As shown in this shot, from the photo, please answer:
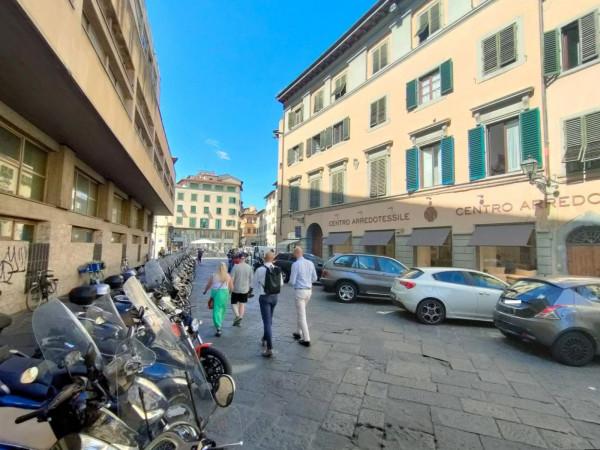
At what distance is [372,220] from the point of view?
16.4m

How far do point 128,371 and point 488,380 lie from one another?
448 centimetres

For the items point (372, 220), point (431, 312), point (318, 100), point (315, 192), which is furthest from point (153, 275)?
point (318, 100)

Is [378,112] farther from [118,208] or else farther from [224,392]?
[224,392]

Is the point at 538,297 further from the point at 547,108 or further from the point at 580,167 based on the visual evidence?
the point at 547,108

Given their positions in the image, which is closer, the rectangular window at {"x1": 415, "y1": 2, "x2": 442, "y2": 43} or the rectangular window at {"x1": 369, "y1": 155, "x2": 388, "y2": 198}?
the rectangular window at {"x1": 415, "y1": 2, "x2": 442, "y2": 43}

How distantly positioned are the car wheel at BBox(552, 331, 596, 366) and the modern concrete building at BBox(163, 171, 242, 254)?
205 feet

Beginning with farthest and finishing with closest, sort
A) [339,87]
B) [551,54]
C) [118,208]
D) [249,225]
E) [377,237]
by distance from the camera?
[249,225]
[339,87]
[377,237]
[118,208]
[551,54]

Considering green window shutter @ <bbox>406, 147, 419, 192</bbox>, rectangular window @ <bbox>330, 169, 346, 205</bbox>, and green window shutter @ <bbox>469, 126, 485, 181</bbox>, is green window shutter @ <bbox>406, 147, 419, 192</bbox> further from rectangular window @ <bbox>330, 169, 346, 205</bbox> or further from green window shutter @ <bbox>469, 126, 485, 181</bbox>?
rectangular window @ <bbox>330, 169, 346, 205</bbox>

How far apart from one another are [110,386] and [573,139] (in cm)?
1280

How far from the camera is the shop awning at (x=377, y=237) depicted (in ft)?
49.7

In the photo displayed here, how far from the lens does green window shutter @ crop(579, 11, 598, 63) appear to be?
30.3 ft

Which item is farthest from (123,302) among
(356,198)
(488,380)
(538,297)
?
(356,198)

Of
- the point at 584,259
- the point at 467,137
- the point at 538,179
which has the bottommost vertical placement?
the point at 584,259

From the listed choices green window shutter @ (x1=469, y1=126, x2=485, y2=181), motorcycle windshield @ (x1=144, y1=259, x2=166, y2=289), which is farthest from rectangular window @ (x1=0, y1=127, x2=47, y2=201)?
green window shutter @ (x1=469, y1=126, x2=485, y2=181)
